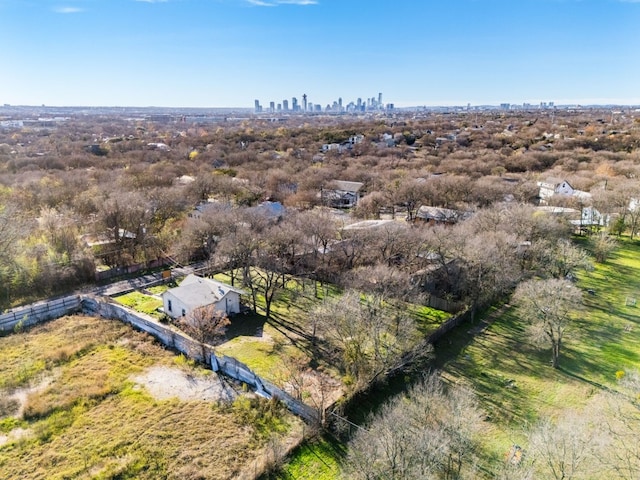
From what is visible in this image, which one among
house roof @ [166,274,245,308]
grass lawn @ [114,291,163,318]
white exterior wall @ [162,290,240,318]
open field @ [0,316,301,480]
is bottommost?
grass lawn @ [114,291,163,318]

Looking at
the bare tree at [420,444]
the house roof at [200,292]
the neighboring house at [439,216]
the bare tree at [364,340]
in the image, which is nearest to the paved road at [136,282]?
the house roof at [200,292]

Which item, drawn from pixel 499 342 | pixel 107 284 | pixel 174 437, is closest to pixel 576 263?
pixel 499 342

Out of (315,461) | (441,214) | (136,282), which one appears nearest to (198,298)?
(136,282)

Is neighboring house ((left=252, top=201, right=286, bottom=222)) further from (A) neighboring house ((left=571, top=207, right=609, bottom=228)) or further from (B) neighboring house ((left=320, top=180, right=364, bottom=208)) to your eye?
(A) neighboring house ((left=571, top=207, right=609, bottom=228))

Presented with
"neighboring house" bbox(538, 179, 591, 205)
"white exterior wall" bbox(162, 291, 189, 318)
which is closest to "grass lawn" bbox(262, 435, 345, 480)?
"white exterior wall" bbox(162, 291, 189, 318)

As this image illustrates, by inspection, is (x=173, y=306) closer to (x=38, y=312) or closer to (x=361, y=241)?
(x=38, y=312)

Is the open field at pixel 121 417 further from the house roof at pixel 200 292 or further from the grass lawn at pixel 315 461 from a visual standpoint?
the house roof at pixel 200 292

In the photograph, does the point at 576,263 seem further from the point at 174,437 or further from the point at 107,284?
the point at 107,284
